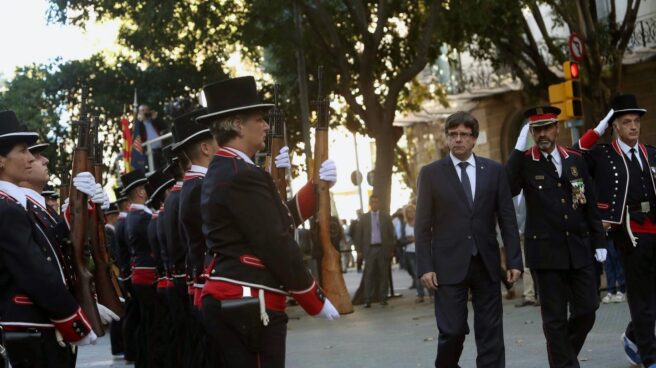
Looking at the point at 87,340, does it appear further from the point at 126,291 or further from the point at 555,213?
the point at 126,291

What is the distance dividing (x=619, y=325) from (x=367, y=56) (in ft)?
32.4

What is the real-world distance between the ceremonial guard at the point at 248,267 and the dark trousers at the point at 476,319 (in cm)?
278

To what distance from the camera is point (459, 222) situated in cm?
938

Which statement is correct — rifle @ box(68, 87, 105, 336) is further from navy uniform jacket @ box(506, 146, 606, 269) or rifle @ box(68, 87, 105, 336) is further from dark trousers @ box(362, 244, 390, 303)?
dark trousers @ box(362, 244, 390, 303)

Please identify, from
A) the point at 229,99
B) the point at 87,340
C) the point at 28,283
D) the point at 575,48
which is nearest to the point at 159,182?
the point at 87,340

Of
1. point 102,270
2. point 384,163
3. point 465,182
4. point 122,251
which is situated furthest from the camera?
point 384,163

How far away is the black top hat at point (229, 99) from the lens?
6.66 metres

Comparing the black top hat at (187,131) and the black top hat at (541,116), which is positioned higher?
the black top hat at (187,131)

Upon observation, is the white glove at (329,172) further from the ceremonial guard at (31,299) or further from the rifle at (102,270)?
the rifle at (102,270)

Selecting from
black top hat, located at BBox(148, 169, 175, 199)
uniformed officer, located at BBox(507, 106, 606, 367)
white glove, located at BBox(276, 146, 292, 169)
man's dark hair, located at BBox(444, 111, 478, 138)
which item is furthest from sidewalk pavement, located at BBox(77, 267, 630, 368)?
white glove, located at BBox(276, 146, 292, 169)

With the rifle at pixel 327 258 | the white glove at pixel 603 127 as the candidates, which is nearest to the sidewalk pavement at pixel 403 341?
the white glove at pixel 603 127

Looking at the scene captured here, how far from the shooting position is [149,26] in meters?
22.3

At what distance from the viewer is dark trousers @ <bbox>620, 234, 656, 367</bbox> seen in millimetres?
10305

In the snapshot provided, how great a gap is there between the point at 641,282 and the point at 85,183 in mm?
4669
